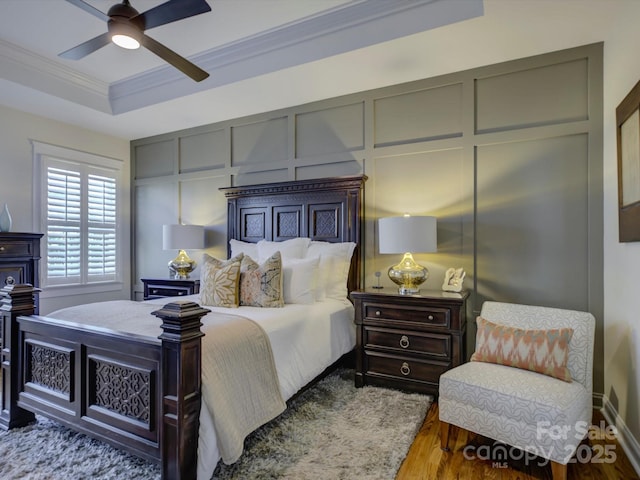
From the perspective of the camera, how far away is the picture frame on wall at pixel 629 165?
1.93 m

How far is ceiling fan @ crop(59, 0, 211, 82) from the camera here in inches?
82.0

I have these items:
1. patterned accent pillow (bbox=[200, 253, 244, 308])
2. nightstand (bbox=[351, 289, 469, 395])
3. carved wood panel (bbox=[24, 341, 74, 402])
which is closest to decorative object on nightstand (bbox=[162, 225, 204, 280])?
patterned accent pillow (bbox=[200, 253, 244, 308])

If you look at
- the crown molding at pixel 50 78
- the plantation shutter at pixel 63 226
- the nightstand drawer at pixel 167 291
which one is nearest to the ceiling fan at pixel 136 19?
the crown molding at pixel 50 78

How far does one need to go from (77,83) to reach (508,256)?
467 centimetres

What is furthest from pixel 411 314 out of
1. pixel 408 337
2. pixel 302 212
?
pixel 302 212

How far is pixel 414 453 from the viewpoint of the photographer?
2049 mm

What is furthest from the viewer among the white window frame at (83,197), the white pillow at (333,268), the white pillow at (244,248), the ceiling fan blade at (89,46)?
the white window frame at (83,197)

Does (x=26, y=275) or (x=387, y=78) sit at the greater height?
(x=387, y=78)

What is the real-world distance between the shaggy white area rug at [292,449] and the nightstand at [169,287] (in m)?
1.85

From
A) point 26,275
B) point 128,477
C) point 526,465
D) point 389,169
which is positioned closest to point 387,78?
point 389,169

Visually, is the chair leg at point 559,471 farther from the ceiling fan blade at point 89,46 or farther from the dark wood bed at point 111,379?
the ceiling fan blade at point 89,46

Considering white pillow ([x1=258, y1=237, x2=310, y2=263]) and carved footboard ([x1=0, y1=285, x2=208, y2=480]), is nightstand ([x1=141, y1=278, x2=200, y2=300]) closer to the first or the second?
white pillow ([x1=258, y1=237, x2=310, y2=263])

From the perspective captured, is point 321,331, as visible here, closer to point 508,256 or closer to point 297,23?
point 508,256

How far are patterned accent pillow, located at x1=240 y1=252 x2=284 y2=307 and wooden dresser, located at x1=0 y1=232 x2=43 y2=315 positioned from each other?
2405 millimetres
